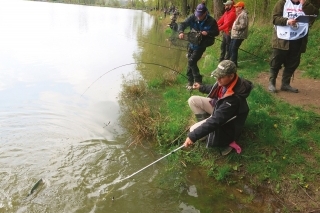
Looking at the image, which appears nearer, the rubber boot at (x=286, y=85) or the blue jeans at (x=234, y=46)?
the rubber boot at (x=286, y=85)

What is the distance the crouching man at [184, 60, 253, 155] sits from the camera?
11.9ft

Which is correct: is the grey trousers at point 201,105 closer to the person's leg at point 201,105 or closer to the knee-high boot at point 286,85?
the person's leg at point 201,105

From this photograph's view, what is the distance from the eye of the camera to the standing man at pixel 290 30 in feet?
16.7

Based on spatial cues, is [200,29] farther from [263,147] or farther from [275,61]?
[263,147]

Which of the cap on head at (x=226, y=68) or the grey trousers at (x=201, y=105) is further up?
the cap on head at (x=226, y=68)

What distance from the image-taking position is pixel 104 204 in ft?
12.1

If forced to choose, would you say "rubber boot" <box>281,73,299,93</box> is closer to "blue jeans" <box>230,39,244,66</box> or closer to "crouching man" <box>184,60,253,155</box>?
"blue jeans" <box>230,39,244,66</box>

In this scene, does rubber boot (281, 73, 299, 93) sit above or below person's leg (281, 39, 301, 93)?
below

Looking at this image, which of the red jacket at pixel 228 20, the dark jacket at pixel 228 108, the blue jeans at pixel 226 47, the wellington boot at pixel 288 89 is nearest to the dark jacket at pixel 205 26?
the wellington boot at pixel 288 89

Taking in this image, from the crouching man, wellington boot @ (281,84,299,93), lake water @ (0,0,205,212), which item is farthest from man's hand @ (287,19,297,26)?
lake water @ (0,0,205,212)

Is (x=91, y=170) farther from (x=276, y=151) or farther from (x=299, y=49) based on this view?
(x=299, y=49)

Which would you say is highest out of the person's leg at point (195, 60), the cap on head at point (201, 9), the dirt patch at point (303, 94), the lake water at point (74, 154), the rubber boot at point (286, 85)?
the cap on head at point (201, 9)

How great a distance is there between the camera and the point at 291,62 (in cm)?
559

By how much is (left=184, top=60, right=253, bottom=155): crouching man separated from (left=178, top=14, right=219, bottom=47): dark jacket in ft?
6.84
